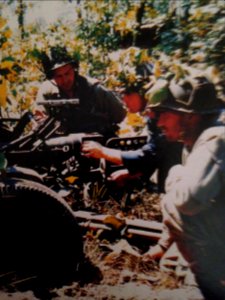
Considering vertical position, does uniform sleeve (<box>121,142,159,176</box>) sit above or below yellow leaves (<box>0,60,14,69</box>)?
below

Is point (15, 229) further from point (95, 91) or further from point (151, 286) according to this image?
point (95, 91)

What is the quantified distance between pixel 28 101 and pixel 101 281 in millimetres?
3710

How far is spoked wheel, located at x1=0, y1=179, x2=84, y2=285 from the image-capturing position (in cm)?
297

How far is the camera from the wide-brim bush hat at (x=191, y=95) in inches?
105

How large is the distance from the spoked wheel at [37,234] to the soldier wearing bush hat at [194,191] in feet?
2.51

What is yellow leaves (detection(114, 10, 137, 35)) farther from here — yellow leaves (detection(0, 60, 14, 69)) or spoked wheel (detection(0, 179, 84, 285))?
yellow leaves (detection(0, 60, 14, 69))

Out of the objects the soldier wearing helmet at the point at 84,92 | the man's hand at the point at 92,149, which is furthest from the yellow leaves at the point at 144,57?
the man's hand at the point at 92,149

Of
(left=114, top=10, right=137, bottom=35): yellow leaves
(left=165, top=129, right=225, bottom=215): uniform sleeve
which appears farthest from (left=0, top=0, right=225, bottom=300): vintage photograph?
(left=114, top=10, right=137, bottom=35): yellow leaves

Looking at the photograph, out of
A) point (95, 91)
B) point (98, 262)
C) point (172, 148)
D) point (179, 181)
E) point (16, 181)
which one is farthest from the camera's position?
point (95, 91)

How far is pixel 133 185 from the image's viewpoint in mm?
4582

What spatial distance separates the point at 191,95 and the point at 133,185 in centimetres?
203

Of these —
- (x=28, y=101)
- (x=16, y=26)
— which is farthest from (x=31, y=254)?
(x=16, y=26)

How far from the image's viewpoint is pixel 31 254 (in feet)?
10.2

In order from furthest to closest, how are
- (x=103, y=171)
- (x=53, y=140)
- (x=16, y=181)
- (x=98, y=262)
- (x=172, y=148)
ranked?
(x=103, y=171) → (x=172, y=148) → (x=53, y=140) → (x=98, y=262) → (x=16, y=181)
